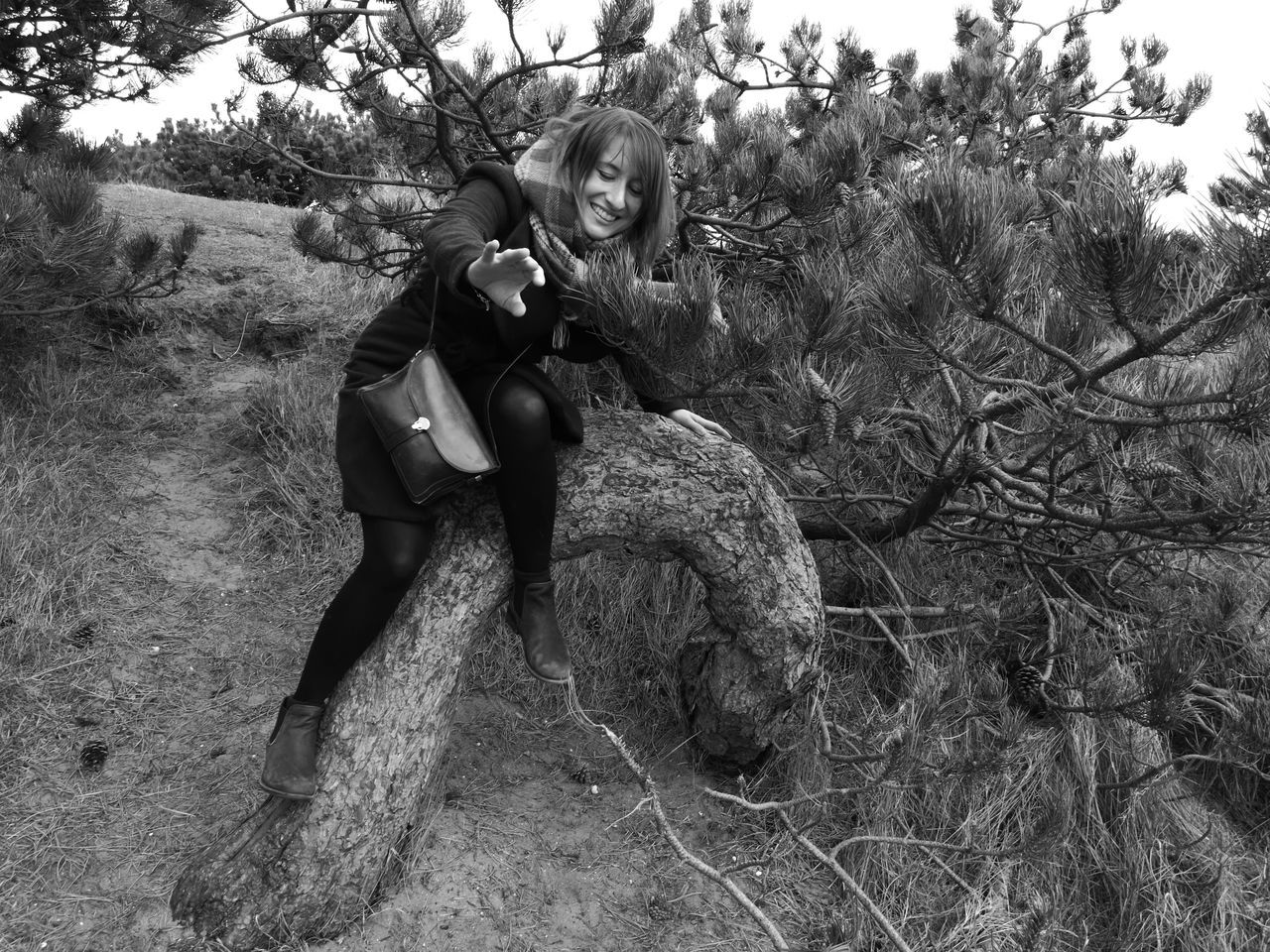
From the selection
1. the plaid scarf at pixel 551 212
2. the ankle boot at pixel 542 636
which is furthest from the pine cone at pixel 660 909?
the plaid scarf at pixel 551 212

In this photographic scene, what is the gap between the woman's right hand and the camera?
1.43 m

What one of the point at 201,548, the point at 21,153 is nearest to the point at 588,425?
the point at 201,548

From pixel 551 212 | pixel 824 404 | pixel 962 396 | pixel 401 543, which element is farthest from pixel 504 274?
pixel 962 396

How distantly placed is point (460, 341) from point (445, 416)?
201 millimetres

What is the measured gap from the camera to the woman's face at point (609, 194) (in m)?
1.79

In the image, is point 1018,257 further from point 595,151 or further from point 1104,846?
point 1104,846

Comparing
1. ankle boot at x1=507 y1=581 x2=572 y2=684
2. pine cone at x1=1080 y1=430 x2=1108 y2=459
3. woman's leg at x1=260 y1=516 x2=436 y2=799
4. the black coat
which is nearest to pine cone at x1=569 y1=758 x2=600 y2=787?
ankle boot at x1=507 y1=581 x2=572 y2=684

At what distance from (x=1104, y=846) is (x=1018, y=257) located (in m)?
1.70

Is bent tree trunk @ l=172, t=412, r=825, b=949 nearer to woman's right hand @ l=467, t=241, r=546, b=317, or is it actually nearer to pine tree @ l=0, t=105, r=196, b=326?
woman's right hand @ l=467, t=241, r=546, b=317

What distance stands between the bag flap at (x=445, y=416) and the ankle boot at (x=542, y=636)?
1.14 ft

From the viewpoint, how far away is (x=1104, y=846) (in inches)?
88.4

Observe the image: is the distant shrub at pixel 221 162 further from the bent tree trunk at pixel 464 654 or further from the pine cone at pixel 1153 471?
the pine cone at pixel 1153 471

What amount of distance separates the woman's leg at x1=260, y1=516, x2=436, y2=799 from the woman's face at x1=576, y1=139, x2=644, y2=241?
74 cm

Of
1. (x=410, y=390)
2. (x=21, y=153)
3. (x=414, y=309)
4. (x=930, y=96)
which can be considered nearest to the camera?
(x=410, y=390)
